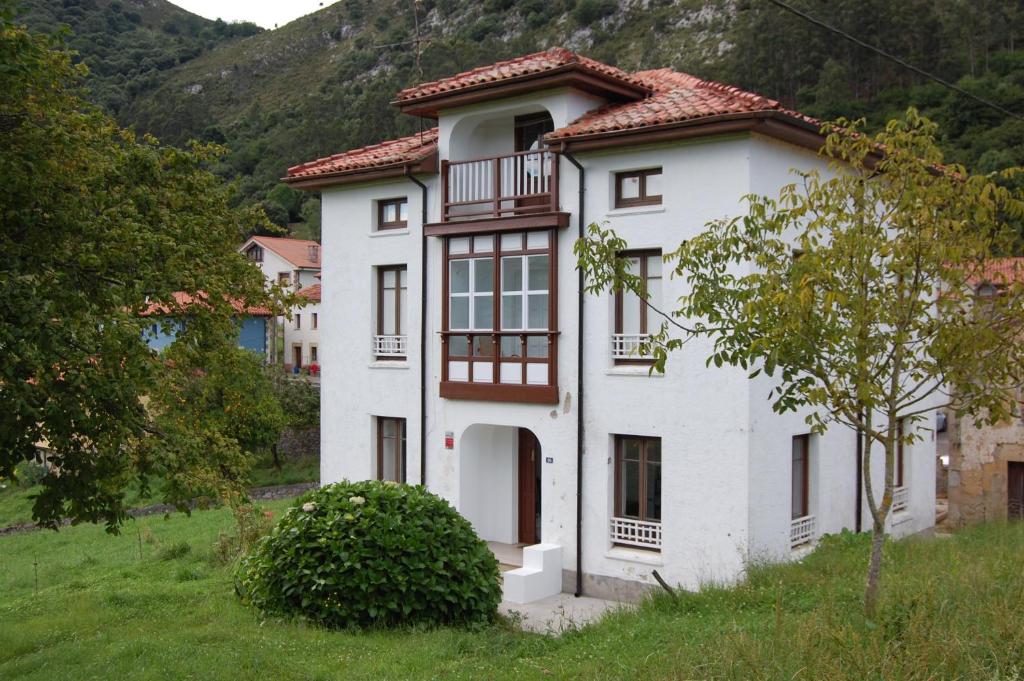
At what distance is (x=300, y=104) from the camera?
4124 inches

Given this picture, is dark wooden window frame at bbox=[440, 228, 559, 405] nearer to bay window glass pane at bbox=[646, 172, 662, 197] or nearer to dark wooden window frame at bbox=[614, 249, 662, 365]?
dark wooden window frame at bbox=[614, 249, 662, 365]

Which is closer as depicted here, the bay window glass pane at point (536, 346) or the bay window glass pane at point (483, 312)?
the bay window glass pane at point (536, 346)

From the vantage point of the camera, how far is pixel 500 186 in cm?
1756

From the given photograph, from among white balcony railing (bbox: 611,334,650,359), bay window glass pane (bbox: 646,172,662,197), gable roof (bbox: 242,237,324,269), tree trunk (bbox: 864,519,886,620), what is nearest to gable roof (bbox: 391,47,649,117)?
bay window glass pane (bbox: 646,172,662,197)

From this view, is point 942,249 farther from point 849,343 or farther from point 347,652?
point 347,652

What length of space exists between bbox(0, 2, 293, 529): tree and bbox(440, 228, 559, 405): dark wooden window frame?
7056mm

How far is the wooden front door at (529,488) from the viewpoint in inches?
744

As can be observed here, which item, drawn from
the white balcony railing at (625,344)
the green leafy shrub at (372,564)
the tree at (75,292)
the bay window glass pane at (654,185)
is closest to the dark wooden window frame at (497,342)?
the white balcony railing at (625,344)

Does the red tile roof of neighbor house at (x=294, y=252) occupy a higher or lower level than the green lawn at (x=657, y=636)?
higher

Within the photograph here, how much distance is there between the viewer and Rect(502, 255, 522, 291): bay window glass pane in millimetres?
17281

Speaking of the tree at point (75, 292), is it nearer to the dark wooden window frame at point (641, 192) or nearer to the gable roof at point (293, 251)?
the dark wooden window frame at point (641, 192)

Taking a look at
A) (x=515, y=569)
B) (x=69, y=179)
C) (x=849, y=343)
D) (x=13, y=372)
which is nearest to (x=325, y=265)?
(x=515, y=569)

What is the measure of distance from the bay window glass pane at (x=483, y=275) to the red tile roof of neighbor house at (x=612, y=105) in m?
2.26

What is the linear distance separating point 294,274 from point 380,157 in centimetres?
3951
